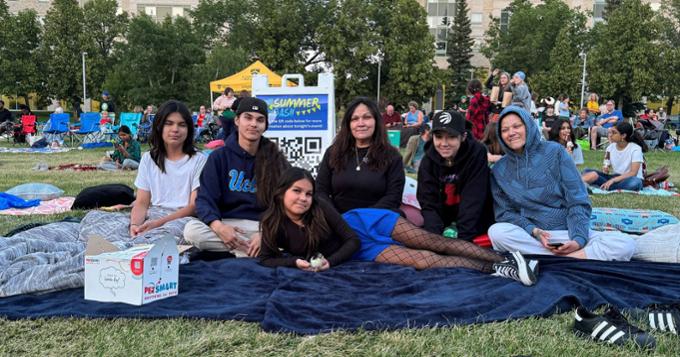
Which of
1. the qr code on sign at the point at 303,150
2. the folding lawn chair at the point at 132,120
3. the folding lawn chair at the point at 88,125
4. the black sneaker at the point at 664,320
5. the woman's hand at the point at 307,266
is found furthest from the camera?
the folding lawn chair at the point at 132,120

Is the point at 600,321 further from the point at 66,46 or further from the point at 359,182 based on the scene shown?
the point at 66,46

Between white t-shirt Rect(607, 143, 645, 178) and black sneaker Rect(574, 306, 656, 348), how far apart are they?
20.1 feet

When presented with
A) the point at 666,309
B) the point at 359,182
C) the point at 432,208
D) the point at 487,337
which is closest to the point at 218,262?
the point at 359,182

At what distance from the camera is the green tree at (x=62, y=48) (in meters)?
38.0

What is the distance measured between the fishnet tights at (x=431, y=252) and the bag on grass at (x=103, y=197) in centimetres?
389

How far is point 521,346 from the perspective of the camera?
2793 millimetres

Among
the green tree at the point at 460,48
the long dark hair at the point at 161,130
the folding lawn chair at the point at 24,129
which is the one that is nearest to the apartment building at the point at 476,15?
the green tree at the point at 460,48

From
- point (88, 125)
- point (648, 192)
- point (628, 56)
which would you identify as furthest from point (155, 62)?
point (648, 192)

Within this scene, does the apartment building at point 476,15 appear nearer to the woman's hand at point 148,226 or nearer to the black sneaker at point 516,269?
the woman's hand at point 148,226

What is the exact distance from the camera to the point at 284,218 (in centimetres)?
409

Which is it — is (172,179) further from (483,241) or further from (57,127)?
(57,127)

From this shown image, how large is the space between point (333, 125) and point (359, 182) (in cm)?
258

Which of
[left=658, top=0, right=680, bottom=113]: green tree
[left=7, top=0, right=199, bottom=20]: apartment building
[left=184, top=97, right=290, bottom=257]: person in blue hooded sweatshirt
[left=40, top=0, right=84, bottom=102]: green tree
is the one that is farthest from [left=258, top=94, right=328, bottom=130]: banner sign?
[left=7, top=0, right=199, bottom=20]: apartment building

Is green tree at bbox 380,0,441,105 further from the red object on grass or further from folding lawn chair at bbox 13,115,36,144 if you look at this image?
the red object on grass
